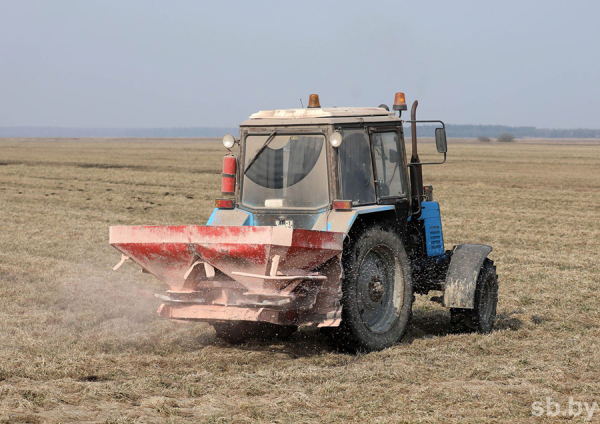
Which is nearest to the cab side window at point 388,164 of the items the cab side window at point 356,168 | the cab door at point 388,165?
the cab door at point 388,165

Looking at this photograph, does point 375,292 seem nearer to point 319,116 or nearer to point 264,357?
point 264,357

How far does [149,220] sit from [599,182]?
17834 millimetres

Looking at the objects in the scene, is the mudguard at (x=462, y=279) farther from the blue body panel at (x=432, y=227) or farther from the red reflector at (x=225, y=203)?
the red reflector at (x=225, y=203)

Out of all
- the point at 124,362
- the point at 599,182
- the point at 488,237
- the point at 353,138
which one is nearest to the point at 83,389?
the point at 124,362

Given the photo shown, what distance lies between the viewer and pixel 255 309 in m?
6.46

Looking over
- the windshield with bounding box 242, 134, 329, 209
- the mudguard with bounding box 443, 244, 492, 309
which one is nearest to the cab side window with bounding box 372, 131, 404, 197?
the windshield with bounding box 242, 134, 329, 209

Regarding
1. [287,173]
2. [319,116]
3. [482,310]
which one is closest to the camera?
[319,116]

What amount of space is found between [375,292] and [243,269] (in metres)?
1.40

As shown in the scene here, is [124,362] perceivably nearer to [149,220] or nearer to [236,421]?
[236,421]

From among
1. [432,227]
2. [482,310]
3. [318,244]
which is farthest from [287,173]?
[482,310]

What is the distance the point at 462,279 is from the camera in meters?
7.84

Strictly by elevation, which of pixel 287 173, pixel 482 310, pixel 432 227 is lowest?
pixel 482 310

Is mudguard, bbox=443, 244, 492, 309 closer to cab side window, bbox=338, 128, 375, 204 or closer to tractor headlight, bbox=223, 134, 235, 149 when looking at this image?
cab side window, bbox=338, 128, 375, 204

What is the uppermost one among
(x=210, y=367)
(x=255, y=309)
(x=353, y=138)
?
(x=353, y=138)
